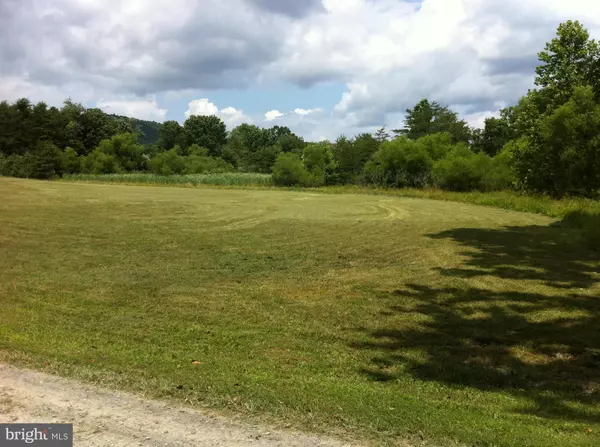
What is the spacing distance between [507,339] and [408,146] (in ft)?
151


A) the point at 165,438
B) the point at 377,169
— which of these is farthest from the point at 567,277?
the point at 377,169

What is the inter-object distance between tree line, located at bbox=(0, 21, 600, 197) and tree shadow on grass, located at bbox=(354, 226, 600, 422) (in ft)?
56.7

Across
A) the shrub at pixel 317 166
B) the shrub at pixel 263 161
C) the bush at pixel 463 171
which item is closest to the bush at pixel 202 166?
the shrub at pixel 263 161

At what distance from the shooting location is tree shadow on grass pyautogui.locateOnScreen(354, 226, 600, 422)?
4992 millimetres

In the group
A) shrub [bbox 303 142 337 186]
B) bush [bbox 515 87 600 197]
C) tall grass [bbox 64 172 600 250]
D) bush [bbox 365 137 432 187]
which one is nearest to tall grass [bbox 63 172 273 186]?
tall grass [bbox 64 172 600 250]

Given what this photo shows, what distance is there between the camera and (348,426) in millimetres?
3639

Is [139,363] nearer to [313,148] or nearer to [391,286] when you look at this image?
[391,286]

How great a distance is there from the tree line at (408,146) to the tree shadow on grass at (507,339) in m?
17.3

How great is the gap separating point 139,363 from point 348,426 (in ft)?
7.79

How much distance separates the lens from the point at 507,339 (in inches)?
255

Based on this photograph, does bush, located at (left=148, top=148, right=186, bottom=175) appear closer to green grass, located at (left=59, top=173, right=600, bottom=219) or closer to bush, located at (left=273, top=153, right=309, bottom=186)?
green grass, located at (left=59, top=173, right=600, bottom=219)

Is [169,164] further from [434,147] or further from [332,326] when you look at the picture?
[332,326]

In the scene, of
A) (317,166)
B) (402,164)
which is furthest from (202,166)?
(402,164)

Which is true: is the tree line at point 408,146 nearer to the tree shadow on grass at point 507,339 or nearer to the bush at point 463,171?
the bush at point 463,171
